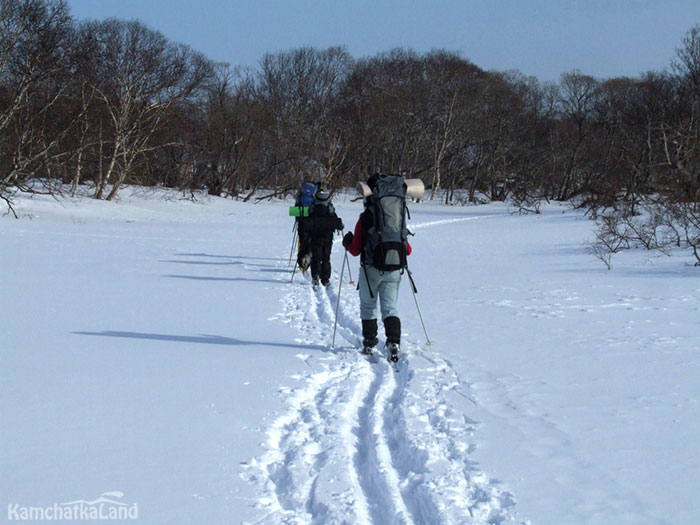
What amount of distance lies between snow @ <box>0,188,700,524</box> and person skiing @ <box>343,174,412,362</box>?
0.29m

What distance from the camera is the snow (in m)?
3.25

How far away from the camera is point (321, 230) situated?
1074cm

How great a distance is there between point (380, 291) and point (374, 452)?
2.64 meters

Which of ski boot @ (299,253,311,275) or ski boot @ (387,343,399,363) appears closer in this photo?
ski boot @ (387,343,399,363)

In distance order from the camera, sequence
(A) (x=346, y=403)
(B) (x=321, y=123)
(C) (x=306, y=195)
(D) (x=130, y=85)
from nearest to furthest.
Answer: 1. (A) (x=346, y=403)
2. (C) (x=306, y=195)
3. (D) (x=130, y=85)
4. (B) (x=321, y=123)

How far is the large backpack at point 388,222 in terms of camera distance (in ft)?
20.1

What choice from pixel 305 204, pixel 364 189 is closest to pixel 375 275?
pixel 364 189

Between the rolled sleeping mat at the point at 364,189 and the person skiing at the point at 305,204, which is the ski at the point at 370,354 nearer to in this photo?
the rolled sleeping mat at the point at 364,189

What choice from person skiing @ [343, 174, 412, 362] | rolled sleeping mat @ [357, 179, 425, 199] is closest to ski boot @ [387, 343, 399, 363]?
person skiing @ [343, 174, 412, 362]

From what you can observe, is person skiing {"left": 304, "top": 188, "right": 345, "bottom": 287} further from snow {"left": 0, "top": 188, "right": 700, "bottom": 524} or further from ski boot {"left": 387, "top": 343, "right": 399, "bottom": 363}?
ski boot {"left": 387, "top": 343, "right": 399, "bottom": 363}

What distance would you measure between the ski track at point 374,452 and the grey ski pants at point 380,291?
1.65ft

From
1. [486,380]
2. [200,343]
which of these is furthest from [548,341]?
[200,343]

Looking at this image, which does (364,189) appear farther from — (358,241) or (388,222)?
(358,241)

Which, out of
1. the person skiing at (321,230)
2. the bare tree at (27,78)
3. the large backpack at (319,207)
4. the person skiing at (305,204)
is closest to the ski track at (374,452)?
the person skiing at (321,230)
